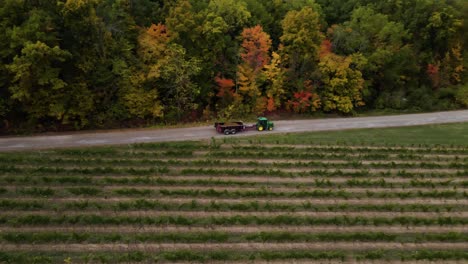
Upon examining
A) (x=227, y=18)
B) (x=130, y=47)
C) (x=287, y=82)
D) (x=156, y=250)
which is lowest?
(x=156, y=250)

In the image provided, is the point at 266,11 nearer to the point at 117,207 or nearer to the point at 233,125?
the point at 233,125

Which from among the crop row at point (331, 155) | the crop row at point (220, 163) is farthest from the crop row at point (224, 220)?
the crop row at point (331, 155)

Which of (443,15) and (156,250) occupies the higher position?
(443,15)

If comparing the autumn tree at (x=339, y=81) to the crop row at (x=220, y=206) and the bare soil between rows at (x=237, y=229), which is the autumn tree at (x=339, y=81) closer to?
the crop row at (x=220, y=206)

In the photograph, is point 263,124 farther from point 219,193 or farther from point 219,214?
point 219,214

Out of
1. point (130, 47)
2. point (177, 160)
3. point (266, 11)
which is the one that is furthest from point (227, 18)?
point (177, 160)

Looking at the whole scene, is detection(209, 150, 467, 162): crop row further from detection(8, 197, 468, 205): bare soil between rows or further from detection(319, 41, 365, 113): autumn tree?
detection(319, 41, 365, 113): autumn tree

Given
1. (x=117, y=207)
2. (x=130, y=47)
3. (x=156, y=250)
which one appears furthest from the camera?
(x=130, y=47)

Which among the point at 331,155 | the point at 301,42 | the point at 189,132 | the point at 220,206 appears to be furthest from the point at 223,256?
the point at 301,42
